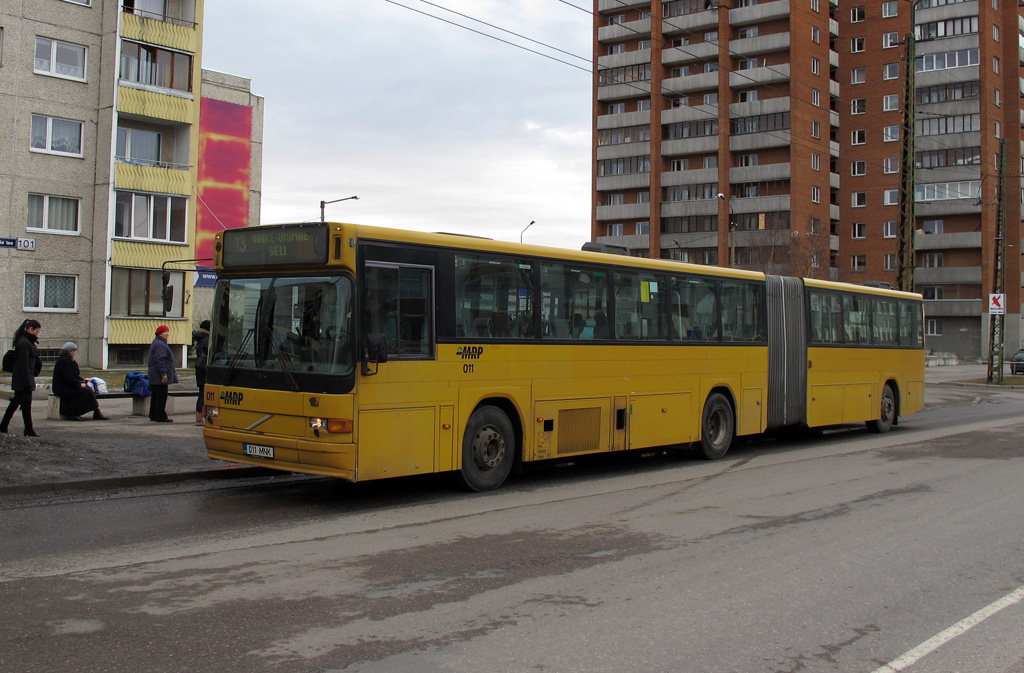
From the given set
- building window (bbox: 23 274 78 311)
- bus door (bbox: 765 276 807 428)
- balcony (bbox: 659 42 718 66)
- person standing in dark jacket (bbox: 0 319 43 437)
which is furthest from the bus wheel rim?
balcony (bbox: 659 42 718 66)

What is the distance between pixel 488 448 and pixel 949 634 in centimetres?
596

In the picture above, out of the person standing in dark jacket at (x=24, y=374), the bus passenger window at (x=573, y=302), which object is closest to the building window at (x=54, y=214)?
the person standing in dark jacket at (x=24, y=374)

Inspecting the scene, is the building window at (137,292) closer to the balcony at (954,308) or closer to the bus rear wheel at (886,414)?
the bus rear wheel at (886,414)

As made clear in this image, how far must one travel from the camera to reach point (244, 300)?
9898 mm

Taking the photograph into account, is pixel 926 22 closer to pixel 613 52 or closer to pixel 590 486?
pixel 613 52

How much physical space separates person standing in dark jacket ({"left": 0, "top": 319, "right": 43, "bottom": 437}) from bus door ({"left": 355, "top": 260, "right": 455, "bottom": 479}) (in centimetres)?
602

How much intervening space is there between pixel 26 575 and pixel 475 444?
16.8 feet

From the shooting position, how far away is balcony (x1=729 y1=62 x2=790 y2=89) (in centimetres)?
7669

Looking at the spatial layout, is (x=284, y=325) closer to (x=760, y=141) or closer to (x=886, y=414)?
(x=886, y=414)

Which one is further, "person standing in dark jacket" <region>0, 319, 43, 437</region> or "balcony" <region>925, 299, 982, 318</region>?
"balcony" <region>925, 299, 982, 318</region>

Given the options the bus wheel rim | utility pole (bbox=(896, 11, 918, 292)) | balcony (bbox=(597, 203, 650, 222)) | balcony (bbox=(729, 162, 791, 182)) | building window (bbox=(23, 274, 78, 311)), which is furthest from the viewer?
balcony (bbox=(597, 203, 650, 222))

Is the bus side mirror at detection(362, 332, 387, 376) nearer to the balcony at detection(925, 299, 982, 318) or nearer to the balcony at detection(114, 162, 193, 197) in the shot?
the balcony at detection(114, 162, 193, 197)

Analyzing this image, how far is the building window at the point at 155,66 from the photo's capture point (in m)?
35.1

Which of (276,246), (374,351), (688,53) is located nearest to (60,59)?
(276,246)
